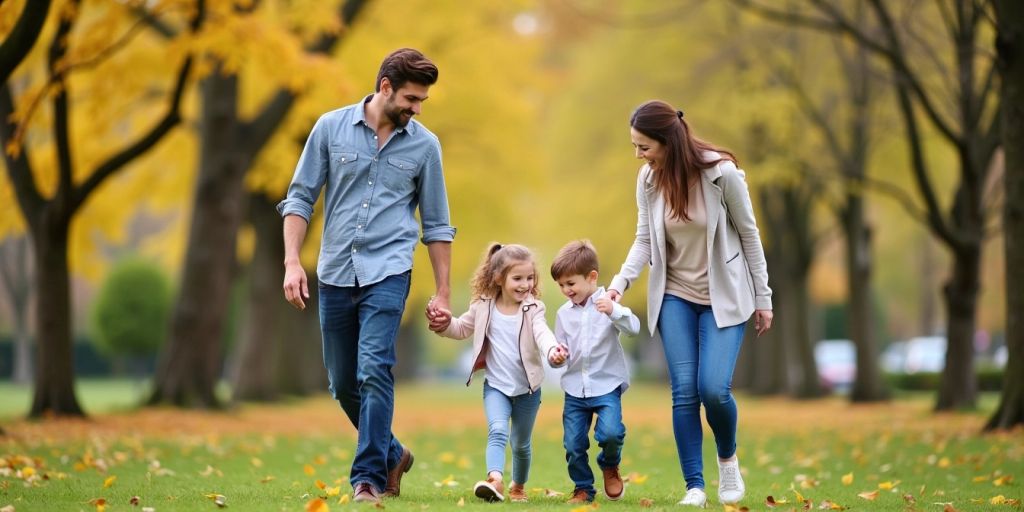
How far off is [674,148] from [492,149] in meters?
23.6

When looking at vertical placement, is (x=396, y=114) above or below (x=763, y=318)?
above

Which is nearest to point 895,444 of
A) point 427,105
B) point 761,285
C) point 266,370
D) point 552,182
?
point 761,285

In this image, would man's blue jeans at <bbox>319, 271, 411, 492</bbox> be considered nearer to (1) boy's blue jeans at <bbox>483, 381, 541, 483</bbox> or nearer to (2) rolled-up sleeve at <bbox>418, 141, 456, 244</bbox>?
(2) rolled-up sleeve at <bbox>418, 141, 456, 244</bbox>

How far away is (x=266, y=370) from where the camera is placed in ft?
81.7

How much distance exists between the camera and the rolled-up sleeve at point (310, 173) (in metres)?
6.48

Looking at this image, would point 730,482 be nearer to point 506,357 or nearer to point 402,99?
point 506,357

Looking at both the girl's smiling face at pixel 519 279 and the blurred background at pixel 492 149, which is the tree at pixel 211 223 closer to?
the blurred background at pixel 492 149

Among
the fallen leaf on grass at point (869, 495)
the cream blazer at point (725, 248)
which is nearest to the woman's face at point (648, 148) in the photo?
the cream blazer at point (725, 248)

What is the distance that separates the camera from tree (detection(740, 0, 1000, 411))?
15352mm

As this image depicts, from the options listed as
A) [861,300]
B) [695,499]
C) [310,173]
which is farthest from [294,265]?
[861,300]

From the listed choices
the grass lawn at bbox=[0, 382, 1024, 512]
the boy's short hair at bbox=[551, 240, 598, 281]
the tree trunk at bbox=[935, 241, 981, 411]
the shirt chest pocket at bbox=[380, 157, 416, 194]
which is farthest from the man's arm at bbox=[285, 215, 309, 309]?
the tree trunk at bbox=[935, 241, 981, 411]

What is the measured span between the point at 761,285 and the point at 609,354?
87 cm

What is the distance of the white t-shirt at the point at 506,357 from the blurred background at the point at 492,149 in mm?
5482

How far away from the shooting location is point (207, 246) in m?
18.5
